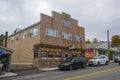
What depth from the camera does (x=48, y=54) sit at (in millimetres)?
31906

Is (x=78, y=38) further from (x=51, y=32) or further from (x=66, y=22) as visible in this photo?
(x=51, y=32)

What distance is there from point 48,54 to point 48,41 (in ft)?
7.38

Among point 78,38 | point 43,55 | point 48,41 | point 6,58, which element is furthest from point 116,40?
point 6,58

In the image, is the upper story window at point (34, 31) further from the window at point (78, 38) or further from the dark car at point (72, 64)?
the window at point (78, 38)

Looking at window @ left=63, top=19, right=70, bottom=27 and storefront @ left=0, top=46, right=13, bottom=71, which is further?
window @ left=63, top=19, right=70, bottom=27

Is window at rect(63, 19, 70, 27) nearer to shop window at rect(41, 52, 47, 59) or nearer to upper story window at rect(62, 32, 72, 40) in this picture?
upper story window at rect(62, 32, 72, 40)

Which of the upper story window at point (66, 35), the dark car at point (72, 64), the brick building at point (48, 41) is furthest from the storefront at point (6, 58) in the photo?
the upper story window at point (66, 35)

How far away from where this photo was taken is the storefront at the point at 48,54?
3030 centimetres

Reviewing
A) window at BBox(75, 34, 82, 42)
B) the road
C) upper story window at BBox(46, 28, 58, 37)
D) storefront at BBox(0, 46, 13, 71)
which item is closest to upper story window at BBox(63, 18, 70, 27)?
upper story window at BBox(46, 28, 58, 37)

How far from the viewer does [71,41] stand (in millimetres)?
37812

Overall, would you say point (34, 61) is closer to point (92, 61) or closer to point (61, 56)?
point (61, 56)

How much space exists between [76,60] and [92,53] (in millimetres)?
20481

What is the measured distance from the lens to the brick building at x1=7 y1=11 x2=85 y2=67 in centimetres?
3122

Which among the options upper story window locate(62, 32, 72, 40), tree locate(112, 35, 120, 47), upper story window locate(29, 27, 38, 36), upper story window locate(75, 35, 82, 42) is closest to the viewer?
upper story window locate(29, 27, 38, 36)
